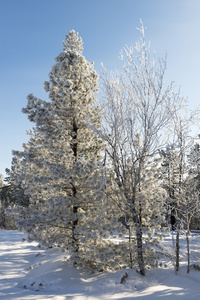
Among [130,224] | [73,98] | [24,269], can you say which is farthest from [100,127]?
[24,269]

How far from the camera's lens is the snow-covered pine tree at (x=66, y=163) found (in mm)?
6844

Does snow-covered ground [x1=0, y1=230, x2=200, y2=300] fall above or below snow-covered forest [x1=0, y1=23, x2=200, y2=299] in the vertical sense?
below

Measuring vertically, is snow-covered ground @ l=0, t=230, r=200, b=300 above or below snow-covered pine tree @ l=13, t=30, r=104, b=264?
below

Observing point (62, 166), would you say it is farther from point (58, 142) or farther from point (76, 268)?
point (76, 268)

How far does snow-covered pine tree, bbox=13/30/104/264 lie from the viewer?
6.84 metres

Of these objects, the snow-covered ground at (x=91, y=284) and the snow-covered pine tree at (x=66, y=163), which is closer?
the snow-covered ground at (x=91, y=284)

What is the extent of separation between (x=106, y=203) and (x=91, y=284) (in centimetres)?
231

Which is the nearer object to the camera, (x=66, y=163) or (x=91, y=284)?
(x=91, y=284)

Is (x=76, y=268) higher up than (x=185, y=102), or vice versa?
(x=185, y=102)

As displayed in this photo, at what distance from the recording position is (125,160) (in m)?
7.30

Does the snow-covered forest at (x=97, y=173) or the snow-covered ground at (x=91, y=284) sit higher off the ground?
the snow-covered forest at (x=97, y=173)

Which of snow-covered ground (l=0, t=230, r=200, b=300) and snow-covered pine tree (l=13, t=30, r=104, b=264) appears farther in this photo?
snow-covered pine tree (l=13, t=30, r=104, b=264)

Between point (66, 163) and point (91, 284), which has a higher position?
point (66, 163)

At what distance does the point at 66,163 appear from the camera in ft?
24.2
